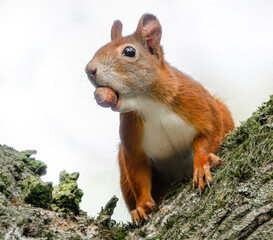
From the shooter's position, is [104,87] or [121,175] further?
[121,175]

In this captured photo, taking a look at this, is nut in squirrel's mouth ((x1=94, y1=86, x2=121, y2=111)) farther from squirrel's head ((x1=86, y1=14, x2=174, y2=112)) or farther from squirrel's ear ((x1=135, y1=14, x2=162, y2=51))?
squirrel's ear ((x1=135, y1=14, x2=162, y2=51))

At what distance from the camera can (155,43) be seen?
3006mm

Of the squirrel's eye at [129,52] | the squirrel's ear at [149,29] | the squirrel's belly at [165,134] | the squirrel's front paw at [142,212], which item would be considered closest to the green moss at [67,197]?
the squirrel's front paw at [142,212]

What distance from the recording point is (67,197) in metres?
2.67

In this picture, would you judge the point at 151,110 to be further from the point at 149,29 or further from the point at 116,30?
the point at 116,30

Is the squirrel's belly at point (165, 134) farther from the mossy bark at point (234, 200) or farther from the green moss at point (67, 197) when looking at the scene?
the green moss at point (67, 197)

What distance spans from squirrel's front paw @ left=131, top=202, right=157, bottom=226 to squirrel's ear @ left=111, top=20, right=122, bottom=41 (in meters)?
1.40

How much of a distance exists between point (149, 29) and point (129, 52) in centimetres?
31

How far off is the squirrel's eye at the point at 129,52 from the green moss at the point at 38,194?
1.11 metres

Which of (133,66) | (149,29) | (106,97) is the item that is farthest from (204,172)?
(149,29)

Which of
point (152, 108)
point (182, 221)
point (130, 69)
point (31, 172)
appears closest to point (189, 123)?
point (152, 108)

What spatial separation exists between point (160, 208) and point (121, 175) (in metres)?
1.16

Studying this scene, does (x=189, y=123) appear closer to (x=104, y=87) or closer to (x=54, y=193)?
(x=104, y=87)

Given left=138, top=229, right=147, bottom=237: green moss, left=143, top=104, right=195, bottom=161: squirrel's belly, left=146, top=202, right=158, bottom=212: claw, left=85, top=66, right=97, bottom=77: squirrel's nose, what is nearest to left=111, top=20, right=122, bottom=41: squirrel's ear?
left=85, top=66, right=97, bottom=77: squirrel's nose
